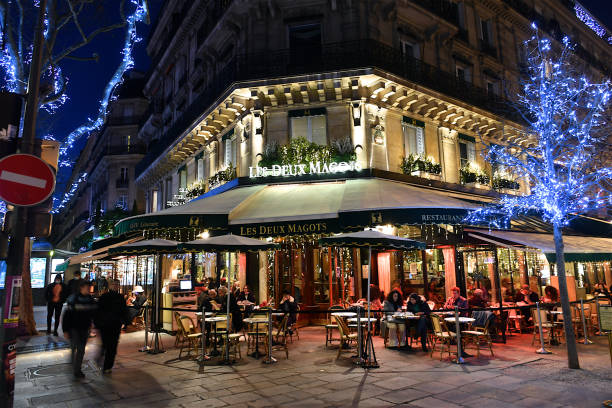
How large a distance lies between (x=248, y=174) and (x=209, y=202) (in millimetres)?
1811

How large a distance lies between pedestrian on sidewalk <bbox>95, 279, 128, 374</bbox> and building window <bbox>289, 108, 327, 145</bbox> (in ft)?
25.2

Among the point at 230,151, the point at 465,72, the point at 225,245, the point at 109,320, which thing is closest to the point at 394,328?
the point at 225,245

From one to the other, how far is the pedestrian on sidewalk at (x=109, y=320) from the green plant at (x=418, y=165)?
9.31 meters

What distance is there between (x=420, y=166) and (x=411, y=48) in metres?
4.53

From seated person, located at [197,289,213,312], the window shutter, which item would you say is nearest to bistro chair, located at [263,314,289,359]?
seated person, located at [197,289,213,312]

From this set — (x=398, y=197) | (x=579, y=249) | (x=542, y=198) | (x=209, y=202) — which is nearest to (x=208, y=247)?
(x=209, y=202)

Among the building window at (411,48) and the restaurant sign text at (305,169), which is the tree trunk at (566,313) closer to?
the restaurant sign text at (305,169)

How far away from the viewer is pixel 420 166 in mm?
13523

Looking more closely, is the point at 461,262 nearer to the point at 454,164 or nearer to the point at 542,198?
the point at 454,164

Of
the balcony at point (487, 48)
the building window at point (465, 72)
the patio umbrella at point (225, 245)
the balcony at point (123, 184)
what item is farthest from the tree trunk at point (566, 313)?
the balcony at point (123, 184)

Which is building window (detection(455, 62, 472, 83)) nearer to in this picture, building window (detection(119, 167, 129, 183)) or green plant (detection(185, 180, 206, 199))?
green plant (detection(185, 180, 206, 199))

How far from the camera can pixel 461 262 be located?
1311cm

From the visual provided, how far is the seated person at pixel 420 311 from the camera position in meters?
9.24

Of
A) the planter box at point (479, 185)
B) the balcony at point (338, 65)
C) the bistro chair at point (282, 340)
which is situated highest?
the balcony at point (338, 65)
